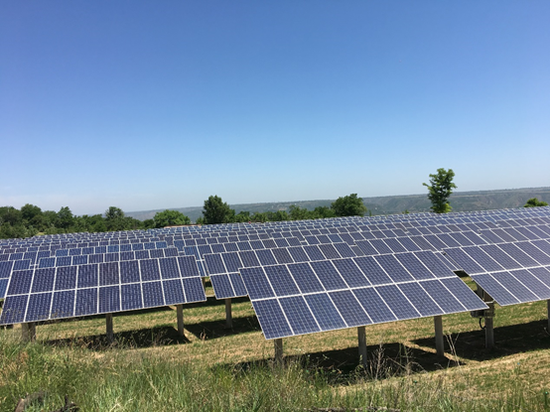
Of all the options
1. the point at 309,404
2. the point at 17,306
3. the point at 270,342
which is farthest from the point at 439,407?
the point at 17,306

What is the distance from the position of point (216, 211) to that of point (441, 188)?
56140 millimetres

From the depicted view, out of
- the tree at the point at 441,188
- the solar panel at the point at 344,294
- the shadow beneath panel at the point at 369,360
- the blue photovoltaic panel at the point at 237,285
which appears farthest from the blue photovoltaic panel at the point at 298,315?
the tree at the point at 441,188

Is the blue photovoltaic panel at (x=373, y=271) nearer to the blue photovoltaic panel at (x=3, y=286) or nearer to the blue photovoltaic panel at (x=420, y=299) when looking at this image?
the blue photovoltaic panel at (x=420, y=299)

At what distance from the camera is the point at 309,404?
511 cm

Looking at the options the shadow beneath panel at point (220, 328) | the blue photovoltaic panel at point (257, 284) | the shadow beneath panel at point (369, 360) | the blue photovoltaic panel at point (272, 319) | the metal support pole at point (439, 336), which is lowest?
the shadow beneath panel at point (220, 328)

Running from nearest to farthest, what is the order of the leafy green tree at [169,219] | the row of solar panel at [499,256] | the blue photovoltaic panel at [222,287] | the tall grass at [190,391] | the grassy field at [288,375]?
the tall grass at [190,391]
the grassy field at [288,375]
the row of solar panel at [499,256]
the blue photovoltaic panel at [222,287]
the leafy green tree at [169,219]

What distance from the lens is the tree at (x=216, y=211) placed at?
316 feet

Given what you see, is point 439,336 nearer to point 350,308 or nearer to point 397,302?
point 397,302

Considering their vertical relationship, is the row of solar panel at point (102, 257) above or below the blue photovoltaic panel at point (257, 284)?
below

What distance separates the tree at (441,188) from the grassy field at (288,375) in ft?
169

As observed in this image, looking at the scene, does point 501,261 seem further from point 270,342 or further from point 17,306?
point 17,306

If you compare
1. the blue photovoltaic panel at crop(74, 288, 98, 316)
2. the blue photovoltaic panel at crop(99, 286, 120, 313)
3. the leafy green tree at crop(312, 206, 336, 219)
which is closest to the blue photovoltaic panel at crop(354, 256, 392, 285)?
the blue photovoltaic panel at crop(99, 286, 120, 313)

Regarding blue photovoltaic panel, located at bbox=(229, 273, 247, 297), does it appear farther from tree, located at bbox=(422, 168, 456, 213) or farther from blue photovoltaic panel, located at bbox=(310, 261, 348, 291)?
tree, located at bbox=(422, 168, 456, 213)

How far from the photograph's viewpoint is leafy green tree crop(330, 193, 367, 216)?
87188 millimetres
